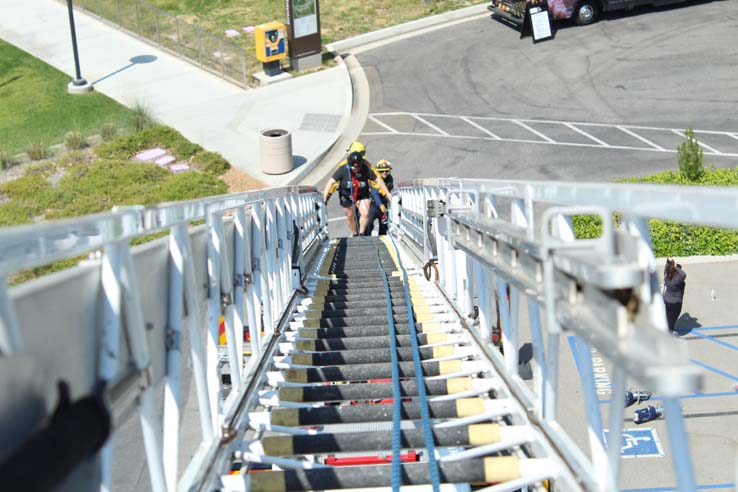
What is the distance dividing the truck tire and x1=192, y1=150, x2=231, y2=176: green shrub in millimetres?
14756

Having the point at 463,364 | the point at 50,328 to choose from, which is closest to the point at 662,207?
the point at 50,328

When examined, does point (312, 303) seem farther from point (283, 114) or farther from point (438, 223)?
point (283, 114)

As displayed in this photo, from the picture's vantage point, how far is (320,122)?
2333 cm

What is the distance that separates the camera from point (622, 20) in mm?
29172

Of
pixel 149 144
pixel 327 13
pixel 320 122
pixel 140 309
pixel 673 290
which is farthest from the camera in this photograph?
pixel 327 13

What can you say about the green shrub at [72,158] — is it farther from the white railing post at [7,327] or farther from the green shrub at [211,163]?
the white railing post at [7,327]

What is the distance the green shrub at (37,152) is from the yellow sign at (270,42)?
751 cm

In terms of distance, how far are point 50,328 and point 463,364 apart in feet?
11.1

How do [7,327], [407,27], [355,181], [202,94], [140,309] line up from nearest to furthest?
1. [7,327]
2. [140,309]
3. [355,181]
4. [202,94]
5. [407,27]

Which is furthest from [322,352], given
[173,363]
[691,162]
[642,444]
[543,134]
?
[543,134]

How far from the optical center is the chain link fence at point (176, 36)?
85.9ft

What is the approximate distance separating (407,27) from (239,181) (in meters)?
13.0

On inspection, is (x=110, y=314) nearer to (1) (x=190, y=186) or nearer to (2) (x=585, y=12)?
(1) (x=190, y=186)

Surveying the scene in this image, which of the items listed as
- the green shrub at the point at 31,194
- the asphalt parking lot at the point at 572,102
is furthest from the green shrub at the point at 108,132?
the asphalt parking lot at the point at 572,102
